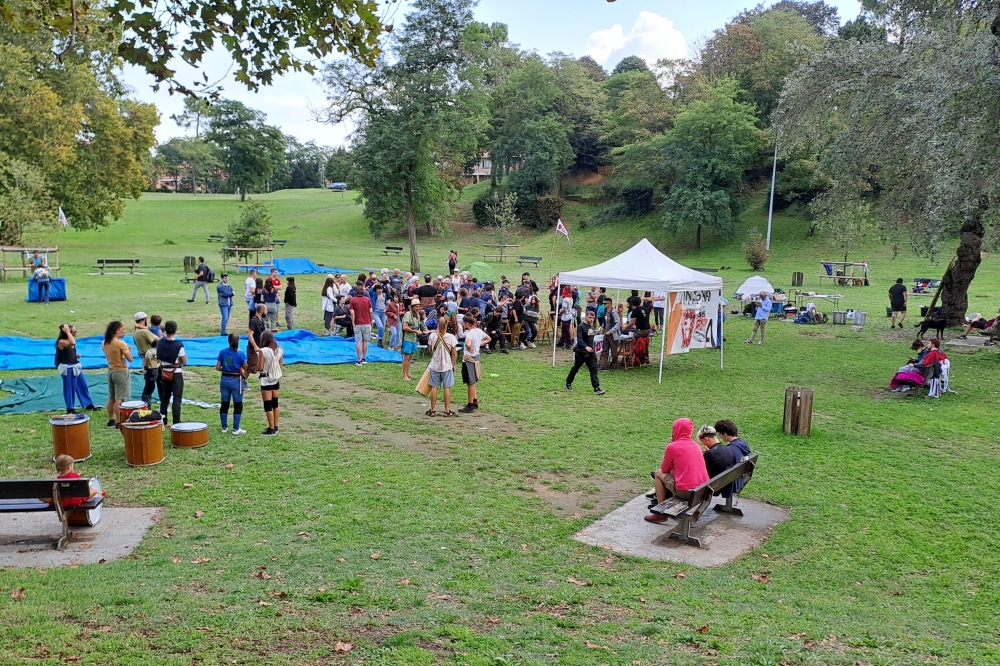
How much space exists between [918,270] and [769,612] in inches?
1569

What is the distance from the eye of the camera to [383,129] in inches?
1426

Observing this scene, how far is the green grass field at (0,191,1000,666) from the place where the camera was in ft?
18.0

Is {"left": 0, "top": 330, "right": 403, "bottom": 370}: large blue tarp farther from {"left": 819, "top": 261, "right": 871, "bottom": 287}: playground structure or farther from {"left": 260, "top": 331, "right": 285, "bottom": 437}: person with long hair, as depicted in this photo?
{"left": 819, "top": 261, "right": 871, "bottom": 287}: playground structure

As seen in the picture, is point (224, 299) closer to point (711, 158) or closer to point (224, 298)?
point (224, 298)

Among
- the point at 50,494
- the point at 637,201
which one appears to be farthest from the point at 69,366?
the point at 637,201

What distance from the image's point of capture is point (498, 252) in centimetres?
5472

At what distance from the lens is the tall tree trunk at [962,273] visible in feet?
72.3

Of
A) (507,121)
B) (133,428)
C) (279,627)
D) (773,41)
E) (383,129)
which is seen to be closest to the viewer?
(279,627)

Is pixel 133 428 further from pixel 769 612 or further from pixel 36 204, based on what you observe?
pixel 36 204

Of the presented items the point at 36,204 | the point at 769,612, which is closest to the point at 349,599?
the point at 769,612

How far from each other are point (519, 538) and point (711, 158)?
155ft

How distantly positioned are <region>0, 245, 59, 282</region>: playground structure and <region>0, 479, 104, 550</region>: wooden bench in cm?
2348

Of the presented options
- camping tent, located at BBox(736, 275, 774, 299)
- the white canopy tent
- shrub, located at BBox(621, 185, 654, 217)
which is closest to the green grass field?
the white canopy tent

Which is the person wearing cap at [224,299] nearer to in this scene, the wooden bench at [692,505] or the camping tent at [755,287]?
the wooden bench at [692,505]
